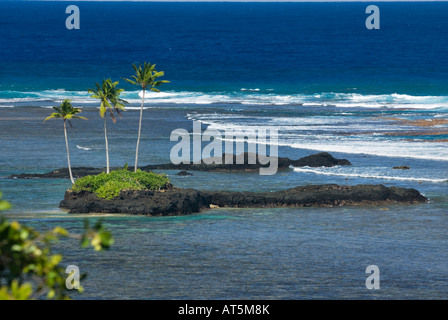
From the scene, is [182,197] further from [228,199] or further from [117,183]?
[117,183]

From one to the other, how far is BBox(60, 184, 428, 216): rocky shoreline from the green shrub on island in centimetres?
31

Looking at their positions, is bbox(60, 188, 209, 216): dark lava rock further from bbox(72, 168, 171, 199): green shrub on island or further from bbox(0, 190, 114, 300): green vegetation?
bbox(0, 190, 114, 300): green vegetation

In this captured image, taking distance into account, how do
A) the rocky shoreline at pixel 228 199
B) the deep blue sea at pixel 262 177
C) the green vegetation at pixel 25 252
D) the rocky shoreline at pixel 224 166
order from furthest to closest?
1. the rocky shoreline at pixel 224 166
2. the rocky shoreline at pixel 228 199
3. the deep blue sea at pixel 262 177
4. the green vegetation at pixel 25 252

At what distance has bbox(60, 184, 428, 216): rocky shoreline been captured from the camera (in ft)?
131

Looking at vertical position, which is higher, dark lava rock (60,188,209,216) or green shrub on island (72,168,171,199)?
green shrub on island (72,168,171,199)

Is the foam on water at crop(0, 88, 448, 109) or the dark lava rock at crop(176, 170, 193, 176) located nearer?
the dark lava rock at crop(176, 170, 193, 176)

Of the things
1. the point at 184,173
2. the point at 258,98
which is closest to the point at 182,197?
the point at 184,173

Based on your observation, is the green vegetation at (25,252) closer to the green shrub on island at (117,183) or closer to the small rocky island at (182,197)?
the small rocky island at (182,197)

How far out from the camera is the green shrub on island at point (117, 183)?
134 feet

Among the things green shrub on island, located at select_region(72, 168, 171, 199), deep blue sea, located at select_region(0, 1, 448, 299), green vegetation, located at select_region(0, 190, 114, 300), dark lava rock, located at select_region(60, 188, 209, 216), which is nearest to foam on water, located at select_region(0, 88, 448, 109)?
deep blue sea, located at select_region(0, 1, 448, 299)

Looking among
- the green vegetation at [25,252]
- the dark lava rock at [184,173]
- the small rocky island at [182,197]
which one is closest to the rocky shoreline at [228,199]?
the small rocky island at [182,197]

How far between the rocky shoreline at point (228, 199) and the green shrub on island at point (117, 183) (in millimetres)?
314

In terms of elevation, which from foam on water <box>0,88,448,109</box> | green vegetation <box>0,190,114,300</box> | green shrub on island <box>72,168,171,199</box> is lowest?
green shrub on island <box>72,168,171,199</box>

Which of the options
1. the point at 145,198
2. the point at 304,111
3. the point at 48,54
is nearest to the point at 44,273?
the point at 145,198
